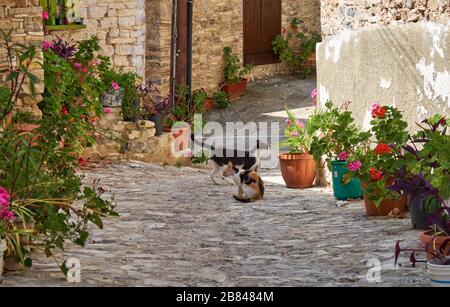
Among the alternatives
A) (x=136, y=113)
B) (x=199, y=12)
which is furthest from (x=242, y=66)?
(x=136, y=113)

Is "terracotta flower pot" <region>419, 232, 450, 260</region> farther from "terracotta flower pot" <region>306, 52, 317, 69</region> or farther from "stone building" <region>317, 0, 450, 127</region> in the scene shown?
"terracotta flower pot" <region>306, 52, 317, 69</region>

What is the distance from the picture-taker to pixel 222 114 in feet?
59.0

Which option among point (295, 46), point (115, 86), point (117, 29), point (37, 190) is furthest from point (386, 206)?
point (295, 46)

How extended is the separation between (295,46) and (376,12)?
1243 centimetres

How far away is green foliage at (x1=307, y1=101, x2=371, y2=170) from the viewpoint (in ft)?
27.5

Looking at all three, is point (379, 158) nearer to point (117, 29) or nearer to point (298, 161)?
point (298, 161)

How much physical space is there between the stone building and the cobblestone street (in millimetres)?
1033

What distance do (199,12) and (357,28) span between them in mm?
8801

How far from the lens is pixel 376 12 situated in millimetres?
9078

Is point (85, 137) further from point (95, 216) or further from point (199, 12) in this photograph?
point (199, 12)

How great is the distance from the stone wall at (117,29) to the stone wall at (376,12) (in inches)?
164

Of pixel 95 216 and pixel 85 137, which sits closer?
pixel 95 216

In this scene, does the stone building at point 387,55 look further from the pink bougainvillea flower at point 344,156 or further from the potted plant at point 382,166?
the pink bougainvillea flower at point 344,156

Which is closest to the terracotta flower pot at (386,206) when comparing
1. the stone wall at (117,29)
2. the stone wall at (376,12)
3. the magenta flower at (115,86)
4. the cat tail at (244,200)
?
the stone wall at (376,12)
